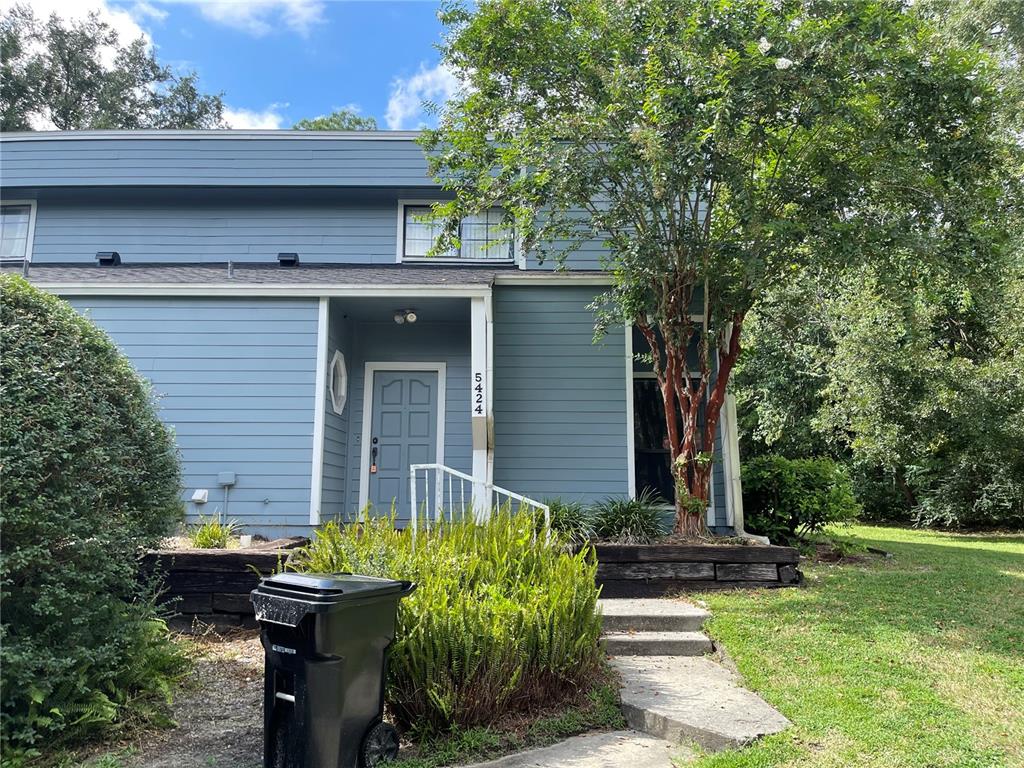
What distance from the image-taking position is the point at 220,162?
30.4 ft

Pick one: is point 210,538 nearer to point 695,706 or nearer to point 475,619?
point 475,619

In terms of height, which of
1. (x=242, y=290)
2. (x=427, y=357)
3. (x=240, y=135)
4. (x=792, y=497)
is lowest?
(x=792, y=497)

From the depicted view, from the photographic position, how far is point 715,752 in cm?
295

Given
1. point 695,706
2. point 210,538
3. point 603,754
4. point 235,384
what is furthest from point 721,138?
point 235,384

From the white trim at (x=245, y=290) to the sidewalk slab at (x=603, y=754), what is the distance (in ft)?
16.3

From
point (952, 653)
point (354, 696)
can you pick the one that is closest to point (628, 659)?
point (952, 653)

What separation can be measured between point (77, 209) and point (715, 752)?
1052 centimetres

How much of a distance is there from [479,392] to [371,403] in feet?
5.82

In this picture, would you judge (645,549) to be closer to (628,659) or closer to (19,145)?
(628,659)

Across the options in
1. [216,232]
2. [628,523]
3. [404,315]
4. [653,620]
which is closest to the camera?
[653,620]

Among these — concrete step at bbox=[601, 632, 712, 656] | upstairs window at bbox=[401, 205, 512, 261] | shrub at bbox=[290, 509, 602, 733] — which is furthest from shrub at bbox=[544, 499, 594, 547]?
upstairs window at bbox=[401, 205, 512, 261]

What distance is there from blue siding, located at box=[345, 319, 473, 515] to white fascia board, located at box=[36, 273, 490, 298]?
1.08 meters

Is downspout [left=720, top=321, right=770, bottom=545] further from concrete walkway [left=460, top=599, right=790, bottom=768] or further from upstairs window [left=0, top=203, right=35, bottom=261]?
upstairs window [left=0, top=203, right=35, bottom=261]

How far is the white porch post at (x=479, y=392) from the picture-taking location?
7043mm
